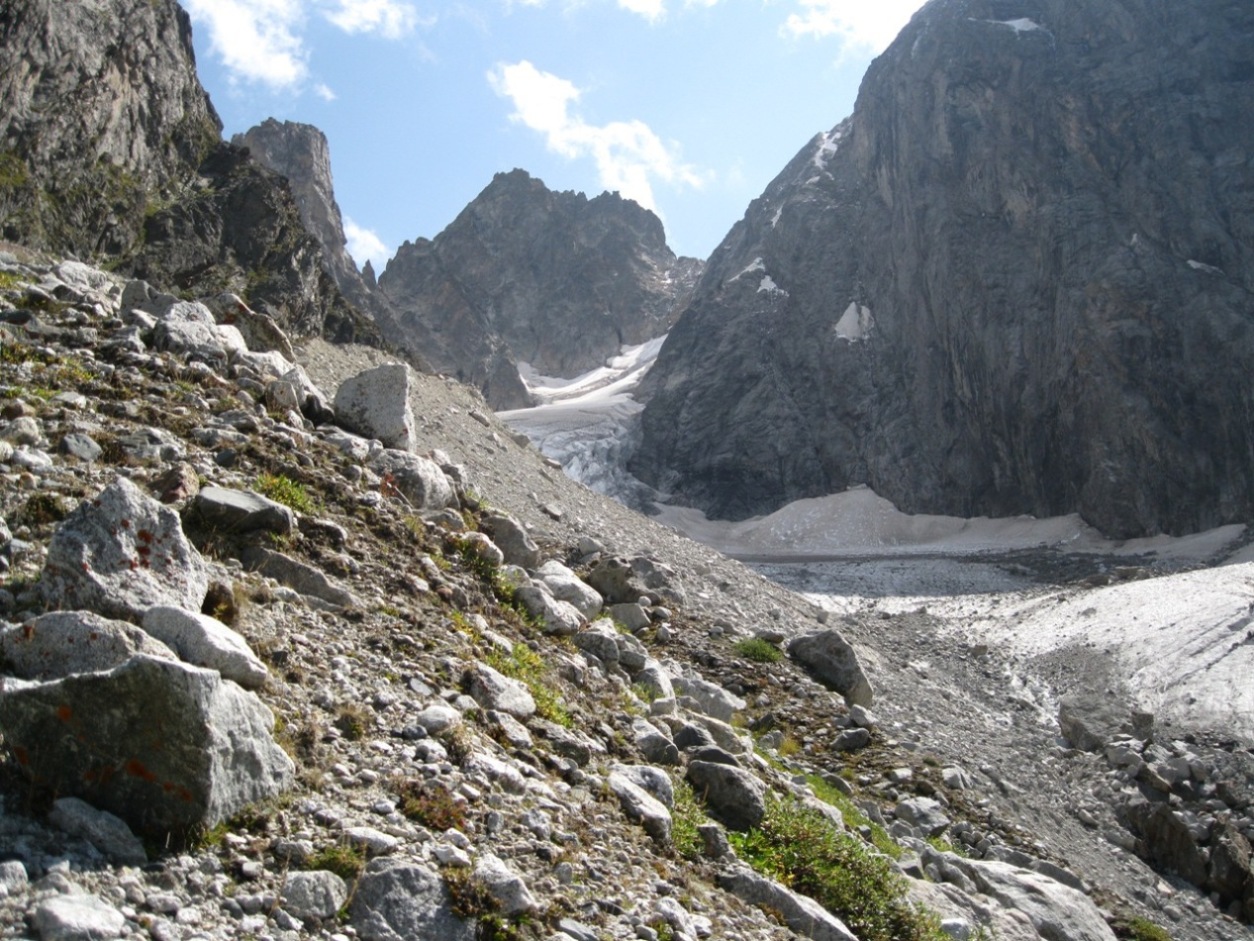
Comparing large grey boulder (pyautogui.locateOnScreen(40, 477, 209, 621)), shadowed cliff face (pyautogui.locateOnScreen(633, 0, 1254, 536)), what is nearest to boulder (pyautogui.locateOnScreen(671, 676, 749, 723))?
large grey boulder (pyautogui.locateOnScreen(40, 477, 209, 621))

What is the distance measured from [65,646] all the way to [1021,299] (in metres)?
87.1

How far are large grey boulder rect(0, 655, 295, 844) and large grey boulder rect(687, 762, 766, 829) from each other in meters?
3.70

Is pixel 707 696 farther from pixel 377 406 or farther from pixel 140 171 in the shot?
pixel 140 171

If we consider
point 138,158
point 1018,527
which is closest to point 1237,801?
point 138,158

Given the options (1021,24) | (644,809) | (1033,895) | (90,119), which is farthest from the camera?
(1021,24)

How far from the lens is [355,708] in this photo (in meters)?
5.67

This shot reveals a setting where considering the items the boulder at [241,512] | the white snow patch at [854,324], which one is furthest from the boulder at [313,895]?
the white snow patch at [854,324]

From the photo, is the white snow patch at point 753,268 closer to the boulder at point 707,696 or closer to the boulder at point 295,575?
the boulder at point 707,696

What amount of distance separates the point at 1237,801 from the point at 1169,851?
3.86 m

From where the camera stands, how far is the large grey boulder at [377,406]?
1161 centimetres

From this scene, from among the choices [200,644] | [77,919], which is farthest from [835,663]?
[77,919]

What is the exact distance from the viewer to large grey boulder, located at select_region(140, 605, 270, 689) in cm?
516

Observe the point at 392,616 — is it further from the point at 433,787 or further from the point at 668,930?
the point at 668,930

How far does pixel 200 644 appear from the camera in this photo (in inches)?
206
